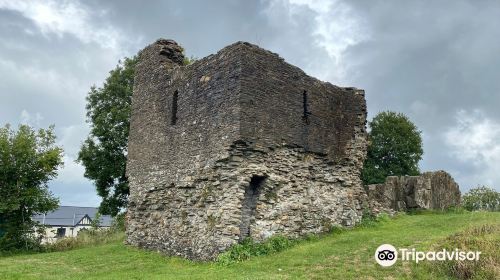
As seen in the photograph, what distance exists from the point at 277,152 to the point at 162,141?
4.24m

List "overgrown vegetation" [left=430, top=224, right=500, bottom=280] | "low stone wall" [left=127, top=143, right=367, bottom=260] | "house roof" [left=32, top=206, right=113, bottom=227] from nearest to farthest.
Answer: "overgrown vegetation" [left=430, top=224, right=500, bottom=280], "low stone wall" [left=127, top=143, right=367, bottom=260], "house roof" [left=32, top=206, right=113, bottom=227]

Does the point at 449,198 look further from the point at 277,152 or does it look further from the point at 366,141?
the point at 277,152

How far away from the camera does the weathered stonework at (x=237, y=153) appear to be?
43.1 ft

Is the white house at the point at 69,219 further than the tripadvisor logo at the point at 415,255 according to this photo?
Yes

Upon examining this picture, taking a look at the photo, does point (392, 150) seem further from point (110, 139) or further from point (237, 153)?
point (237, 153)

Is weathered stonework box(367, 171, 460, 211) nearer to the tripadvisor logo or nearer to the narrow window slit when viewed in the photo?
the narrow window slit

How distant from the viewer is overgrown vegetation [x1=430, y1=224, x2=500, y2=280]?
901 centimetres

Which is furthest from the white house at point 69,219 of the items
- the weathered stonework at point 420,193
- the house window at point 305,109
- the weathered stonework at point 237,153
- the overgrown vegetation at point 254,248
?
the overgrown vegetation at point 254,248

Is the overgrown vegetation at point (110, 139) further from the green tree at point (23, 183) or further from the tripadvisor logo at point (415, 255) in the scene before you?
the tripadvisor logo at point (415, 255)

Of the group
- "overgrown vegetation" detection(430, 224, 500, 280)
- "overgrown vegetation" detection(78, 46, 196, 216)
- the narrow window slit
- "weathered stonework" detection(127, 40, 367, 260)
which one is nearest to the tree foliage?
"overgrown vegetation" detection(78, 46, 196, 216)

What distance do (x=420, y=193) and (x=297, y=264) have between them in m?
9.87

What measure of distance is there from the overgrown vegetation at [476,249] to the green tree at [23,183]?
61.2 feet

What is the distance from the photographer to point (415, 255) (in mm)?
10219

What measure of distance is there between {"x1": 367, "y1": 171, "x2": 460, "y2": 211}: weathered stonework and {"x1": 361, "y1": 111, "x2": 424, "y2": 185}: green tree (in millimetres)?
14589
